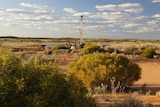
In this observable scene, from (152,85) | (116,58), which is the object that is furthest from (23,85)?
(152,85)

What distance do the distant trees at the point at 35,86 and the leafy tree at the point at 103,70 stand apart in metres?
8.32

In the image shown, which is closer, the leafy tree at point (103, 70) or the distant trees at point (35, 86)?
the distant trees at point (35, 86)

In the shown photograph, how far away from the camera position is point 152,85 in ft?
63.9

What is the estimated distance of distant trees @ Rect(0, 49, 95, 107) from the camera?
7.50 metres

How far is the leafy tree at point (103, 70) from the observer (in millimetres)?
16797

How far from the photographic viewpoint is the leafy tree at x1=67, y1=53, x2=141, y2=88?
55.1 ft

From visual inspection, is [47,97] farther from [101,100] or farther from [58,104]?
[101,100]

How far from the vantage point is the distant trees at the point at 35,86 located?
750 centimetres

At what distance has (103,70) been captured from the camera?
16.9m

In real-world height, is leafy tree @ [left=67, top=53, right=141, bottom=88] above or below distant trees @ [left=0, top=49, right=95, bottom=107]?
below

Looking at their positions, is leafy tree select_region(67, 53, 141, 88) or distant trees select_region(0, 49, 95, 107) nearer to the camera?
distant trees select_region(0, 49, 95, 107)

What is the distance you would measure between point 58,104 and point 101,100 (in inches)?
215

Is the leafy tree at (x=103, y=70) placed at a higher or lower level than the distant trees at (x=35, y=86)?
lower

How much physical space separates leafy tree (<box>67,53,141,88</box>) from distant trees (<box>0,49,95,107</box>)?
8323 millimetres
